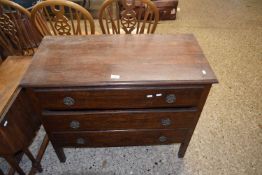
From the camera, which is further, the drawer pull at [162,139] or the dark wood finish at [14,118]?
the drawer pull at [162,139]

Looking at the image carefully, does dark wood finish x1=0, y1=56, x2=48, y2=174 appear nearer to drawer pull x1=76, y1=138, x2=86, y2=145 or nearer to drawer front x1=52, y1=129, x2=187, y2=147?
drawer front x1=52, y1=129, x2=187, y2=147

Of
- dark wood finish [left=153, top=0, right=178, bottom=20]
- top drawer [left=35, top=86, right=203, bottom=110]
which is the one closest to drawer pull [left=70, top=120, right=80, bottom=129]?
top drawer [left=35, top=86, right=203, bottom=110]

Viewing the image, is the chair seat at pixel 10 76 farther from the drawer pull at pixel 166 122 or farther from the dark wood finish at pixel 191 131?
the dark wood finish at pixel 191 131

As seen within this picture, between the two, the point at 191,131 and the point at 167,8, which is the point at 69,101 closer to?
the point at 191,131

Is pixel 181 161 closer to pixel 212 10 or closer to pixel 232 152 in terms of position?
pixel 232 152

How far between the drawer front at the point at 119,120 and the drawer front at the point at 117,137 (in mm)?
52

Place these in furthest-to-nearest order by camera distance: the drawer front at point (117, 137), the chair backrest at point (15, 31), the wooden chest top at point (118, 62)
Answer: the chair backrest at point (15, 31), the drawer front at point (117, 137), the wooden chest top at point (118, 62)

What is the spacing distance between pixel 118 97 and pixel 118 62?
0.18 meters

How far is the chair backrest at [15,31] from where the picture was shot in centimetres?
141

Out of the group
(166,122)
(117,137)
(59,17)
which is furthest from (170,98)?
(59,17)

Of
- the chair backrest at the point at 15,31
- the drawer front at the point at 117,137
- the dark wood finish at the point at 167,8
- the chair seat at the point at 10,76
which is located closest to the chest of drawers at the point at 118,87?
the drawer front at the point at 117,137

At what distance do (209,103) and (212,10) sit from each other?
243cm

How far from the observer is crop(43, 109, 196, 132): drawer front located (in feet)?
3.35

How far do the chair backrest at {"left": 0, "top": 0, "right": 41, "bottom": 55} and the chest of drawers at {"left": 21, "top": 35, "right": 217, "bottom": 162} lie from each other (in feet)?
1.71
